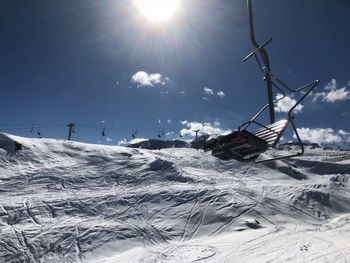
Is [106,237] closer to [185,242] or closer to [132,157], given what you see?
[185,242]

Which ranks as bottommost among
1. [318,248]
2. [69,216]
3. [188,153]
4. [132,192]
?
[318,248]

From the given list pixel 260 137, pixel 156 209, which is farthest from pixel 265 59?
pixel 156 209

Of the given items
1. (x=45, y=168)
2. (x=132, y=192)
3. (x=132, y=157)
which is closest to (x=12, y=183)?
(x=45, y=168)

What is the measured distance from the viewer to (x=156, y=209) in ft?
105

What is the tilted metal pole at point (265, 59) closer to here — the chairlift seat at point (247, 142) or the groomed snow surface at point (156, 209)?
the chairlift seat at point (247, 142)

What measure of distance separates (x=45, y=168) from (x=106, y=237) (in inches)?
578

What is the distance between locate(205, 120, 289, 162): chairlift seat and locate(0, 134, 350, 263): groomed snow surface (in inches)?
609

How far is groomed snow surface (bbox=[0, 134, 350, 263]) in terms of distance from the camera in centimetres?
2430

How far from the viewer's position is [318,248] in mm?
22938

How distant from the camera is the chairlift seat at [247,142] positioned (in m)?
7.41

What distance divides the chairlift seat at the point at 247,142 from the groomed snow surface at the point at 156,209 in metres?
15.5

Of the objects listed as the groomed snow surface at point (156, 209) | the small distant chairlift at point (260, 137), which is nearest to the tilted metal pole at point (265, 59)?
the small distant chairlift at point (260, 137)

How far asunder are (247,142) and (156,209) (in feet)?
84.2

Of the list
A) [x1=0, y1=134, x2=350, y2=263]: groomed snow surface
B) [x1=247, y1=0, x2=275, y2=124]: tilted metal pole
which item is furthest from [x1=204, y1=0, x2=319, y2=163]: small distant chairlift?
[x1=0, y1=134, x2=350, y2=263]: groomed snow surface
